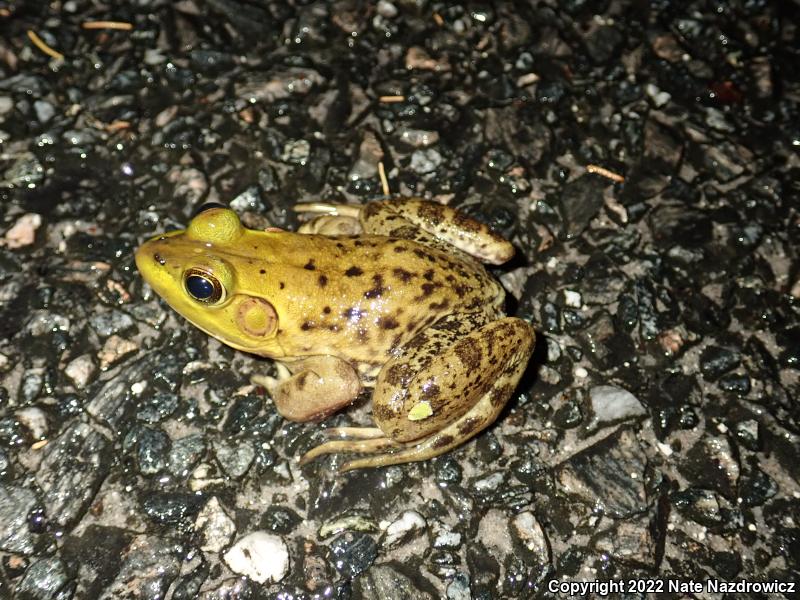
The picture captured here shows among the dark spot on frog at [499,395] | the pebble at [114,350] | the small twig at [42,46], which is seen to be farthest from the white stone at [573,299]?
the small twig at [42,46]

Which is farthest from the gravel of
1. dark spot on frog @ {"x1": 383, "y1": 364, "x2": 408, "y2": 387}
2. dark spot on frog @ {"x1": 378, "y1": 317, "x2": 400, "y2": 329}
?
dark spot on frog @ {"x1": 378, "y1": 317, "x2": 400, "y2": 329}

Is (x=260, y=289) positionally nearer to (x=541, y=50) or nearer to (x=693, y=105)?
(x=541, y=50)

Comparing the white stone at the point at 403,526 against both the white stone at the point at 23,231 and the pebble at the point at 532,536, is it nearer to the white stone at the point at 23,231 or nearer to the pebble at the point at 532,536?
the pebble at the point at 532,536

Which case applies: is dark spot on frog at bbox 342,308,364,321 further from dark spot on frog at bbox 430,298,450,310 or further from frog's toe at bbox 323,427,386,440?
frog's toe at bbox 323,427,386,440

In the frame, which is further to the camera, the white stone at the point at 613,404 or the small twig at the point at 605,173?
the small twig at the point at 605,173

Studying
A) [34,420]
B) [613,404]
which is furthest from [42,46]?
[613,404]

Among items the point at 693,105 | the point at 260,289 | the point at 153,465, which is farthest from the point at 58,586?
the point at 693,105
